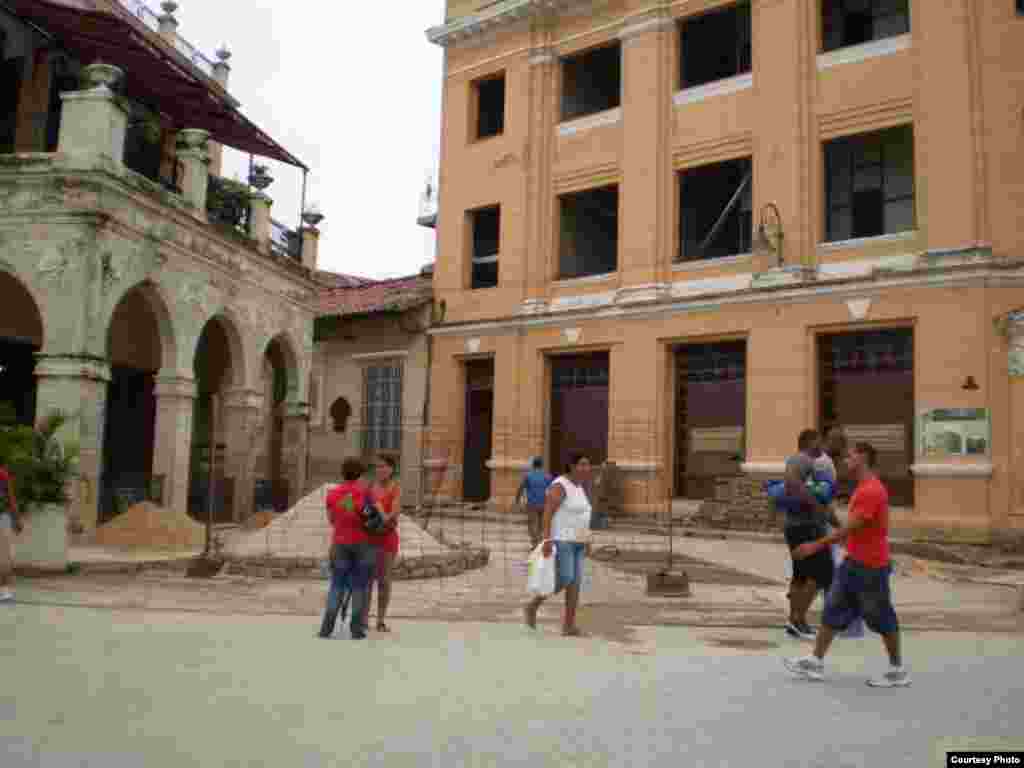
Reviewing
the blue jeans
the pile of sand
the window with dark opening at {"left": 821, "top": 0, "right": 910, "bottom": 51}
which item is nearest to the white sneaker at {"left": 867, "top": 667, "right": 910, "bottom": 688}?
the blue jeans

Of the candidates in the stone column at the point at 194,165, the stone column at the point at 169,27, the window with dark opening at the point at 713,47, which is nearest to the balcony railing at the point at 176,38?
the stone column at the point at 169,27

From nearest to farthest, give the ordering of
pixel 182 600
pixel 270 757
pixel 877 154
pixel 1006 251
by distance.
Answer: pixel 270 757 < pixel 182 600 < pixel 1006 251 < pixel 877 154

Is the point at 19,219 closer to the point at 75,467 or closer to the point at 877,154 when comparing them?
the point at 75,467

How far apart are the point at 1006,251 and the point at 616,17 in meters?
10.1

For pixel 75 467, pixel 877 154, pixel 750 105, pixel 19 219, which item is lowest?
pixel 75 467

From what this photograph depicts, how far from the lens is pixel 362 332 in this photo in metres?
24.5

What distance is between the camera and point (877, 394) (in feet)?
54.9

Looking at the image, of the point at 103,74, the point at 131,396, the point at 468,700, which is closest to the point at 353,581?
the point at 468,700

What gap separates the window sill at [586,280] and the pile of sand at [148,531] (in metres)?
10.5

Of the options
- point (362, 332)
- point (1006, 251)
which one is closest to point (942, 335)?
point (1006, 251)

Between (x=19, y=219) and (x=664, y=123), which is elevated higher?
(x=664, y=123)

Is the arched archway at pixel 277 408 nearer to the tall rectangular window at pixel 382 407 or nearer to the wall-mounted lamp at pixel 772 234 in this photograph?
the tall rectangular window at pixel 382 407

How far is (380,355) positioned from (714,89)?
1057 cm

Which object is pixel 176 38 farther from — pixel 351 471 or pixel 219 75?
pixel 351 471
